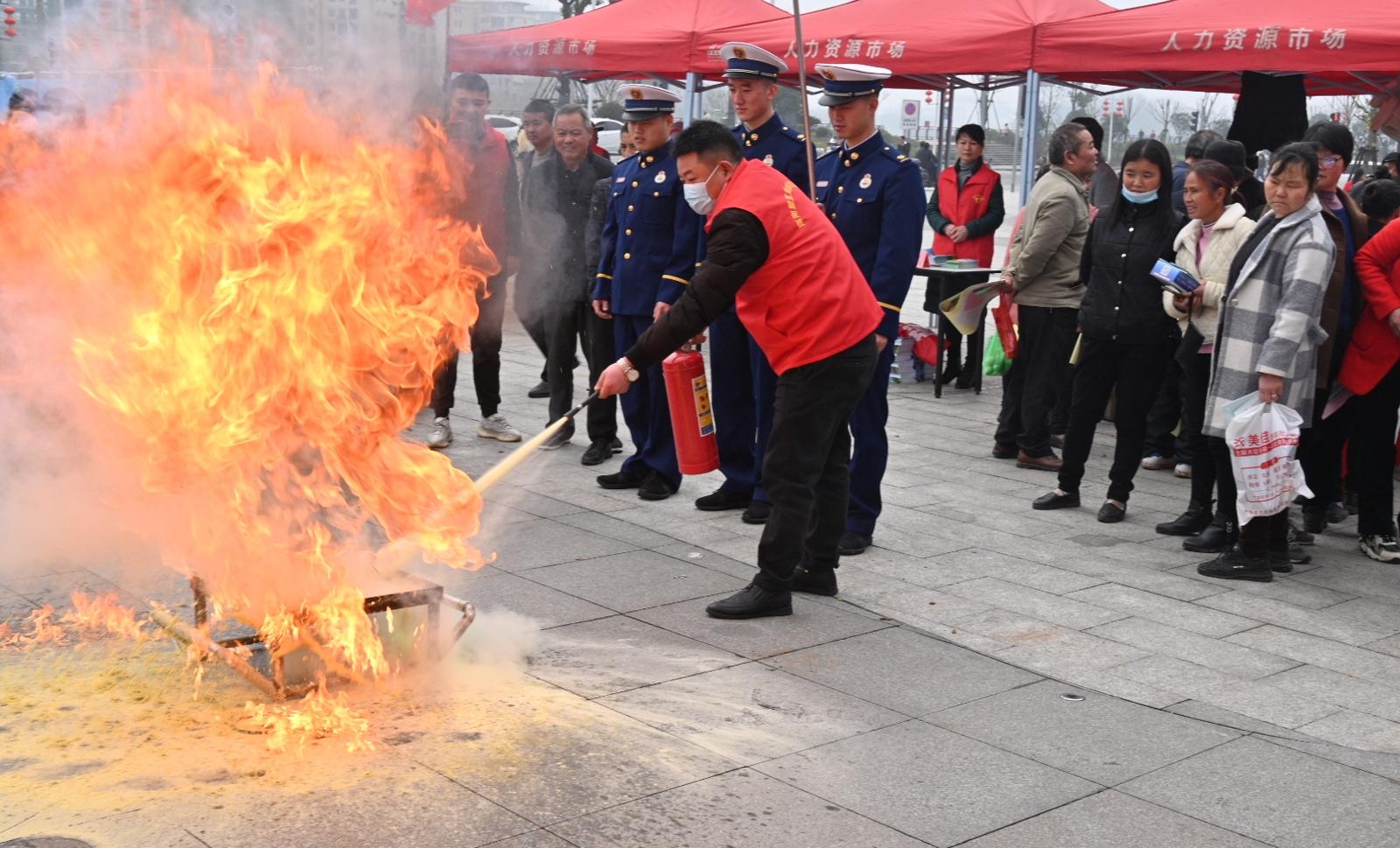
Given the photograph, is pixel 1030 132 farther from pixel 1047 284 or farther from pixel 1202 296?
pixel 1202 296

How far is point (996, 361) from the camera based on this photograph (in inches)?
410

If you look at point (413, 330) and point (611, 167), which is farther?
point (611, 167)

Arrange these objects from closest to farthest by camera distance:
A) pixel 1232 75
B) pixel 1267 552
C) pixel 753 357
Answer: pixel 1267 552 < pixel 753 357 < pixel 1232 75

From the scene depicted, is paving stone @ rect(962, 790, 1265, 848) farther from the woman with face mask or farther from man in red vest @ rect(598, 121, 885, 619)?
the woman with face mask

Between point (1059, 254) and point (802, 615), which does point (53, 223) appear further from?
point (1059, 254)

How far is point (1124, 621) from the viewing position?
5.95 meters

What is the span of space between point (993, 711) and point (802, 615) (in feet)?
3.96

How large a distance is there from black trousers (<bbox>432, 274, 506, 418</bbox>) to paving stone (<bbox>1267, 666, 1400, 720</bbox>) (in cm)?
552

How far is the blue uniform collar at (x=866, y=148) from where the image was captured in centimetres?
700

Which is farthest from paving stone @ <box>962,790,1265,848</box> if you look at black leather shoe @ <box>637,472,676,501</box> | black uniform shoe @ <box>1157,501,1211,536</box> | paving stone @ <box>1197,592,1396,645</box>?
black leather shoe @ <box>637,472,676,501</box>

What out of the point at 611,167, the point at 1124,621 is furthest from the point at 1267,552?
the point at 611,167

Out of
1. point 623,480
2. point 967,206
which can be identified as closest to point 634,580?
point 623,480

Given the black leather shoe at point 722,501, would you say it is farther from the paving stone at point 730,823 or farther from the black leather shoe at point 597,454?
the paving stone at point 730,823

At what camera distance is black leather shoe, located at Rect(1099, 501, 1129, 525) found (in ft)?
25.1
